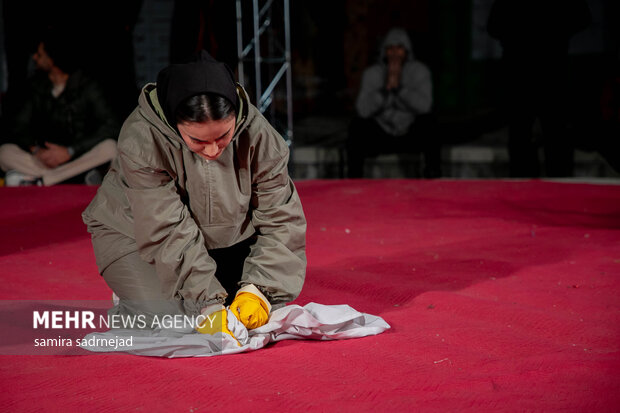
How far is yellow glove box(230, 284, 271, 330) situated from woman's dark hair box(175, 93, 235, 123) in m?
0.40

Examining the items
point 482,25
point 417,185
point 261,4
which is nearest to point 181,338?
point 417,185

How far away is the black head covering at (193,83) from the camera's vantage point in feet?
4.69

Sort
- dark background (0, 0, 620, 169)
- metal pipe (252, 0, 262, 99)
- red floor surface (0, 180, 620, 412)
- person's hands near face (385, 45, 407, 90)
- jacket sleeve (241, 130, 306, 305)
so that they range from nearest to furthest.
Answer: red floor surface (0, 180, 620, 412) < jacket sleeve (241, 130, 306, 305) < metal pipe (252, 0, 262, 99) < person's hands near face (385, 45, 407, 90) < dark background (0, 0, 620, 169)

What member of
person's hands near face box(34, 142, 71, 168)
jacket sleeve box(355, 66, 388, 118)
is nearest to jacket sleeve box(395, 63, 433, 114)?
jacket sleeve box(355, 66, 388, 118)

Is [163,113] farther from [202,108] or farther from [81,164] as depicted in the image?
[81,164]

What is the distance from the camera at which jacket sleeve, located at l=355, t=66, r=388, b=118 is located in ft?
15.8

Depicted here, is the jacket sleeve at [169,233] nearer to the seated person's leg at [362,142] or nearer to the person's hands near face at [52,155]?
the person's hands near face at [52,155]

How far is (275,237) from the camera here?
1698 millimetres

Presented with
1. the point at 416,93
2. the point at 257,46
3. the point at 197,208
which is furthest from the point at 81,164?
the point at 197,208

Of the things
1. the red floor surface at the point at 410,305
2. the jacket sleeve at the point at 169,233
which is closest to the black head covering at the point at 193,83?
the jacket sleeve at the point at 169,233

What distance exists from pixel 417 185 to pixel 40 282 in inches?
73.9

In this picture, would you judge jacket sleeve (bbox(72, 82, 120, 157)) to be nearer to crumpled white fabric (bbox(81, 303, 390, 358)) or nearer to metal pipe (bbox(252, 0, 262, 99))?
metal pipe (bbox(252, 0, 262, 99))

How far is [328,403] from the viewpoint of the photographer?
121 cm

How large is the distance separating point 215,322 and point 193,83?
1.55ft
